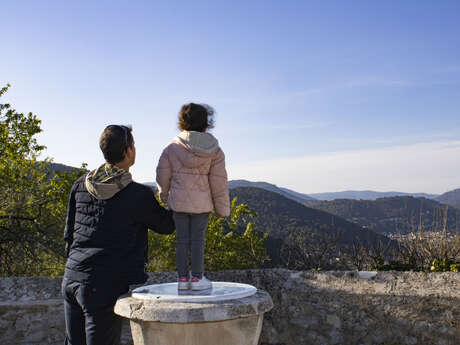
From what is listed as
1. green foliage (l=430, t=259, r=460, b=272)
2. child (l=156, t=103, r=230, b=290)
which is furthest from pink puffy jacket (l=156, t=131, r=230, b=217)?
green foliage (l=430, t=259, r=460, b=272)

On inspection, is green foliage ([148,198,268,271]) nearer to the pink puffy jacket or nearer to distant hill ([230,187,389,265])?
the pink puffy jacket

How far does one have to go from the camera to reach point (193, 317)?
2273mm

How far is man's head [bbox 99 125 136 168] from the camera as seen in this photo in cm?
257

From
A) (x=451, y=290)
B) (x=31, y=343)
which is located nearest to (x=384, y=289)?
(x=451, y=290)

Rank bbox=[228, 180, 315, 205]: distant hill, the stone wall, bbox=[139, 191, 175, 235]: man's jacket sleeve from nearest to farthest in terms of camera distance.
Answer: bbox=[139, 191, 175, 235]: man's jacket sleeve
the stone wall
bbox=[228, 180, 315, 205]: distant hill

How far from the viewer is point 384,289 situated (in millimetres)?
3912

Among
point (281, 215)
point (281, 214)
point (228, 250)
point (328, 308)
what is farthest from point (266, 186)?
point (328, 308)

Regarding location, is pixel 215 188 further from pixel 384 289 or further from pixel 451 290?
pixel 451 290

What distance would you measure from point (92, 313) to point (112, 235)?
1.39 feet

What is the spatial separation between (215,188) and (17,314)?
2579mm

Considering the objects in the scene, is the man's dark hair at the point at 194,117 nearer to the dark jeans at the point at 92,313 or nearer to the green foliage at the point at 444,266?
the dark jeans at the point at 92,313

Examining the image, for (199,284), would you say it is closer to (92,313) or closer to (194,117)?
(92,313)

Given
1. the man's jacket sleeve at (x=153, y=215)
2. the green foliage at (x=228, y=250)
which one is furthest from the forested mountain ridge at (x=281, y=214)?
the man's jacket sleeve at (x=153, y=215)

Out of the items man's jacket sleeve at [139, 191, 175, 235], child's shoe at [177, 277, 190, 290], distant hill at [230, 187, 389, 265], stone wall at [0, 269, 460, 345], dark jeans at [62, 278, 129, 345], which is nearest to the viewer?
dark jeans at [62, 278, 129, 345]
